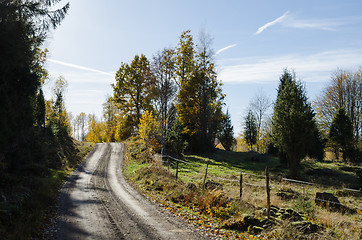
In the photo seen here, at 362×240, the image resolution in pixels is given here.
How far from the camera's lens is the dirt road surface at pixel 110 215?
790 centimetres

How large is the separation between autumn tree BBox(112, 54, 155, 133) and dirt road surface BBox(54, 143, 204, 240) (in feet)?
78.1

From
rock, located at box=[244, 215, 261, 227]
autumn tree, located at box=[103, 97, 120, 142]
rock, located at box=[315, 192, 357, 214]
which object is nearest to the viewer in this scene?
rock, located at box=[244, 215, 261, 227]

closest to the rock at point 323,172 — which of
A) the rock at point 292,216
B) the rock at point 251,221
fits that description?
the rock at point 292,216

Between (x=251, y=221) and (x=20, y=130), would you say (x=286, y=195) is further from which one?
(x=20, y=130)

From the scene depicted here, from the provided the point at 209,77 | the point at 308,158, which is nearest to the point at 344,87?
the point at 308,158

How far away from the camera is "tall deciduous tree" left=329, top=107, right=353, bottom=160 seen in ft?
96.8

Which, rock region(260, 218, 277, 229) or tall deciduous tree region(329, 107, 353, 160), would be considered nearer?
rock region(260, 218, 277, 229)

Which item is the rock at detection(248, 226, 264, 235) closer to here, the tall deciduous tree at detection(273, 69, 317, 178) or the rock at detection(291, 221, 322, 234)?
the rock at detection(291, 221, 322, 234)

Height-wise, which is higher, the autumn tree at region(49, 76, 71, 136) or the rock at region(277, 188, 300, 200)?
the autumn tree at region(49, 76, 71, 136)

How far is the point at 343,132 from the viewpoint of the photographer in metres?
29.7

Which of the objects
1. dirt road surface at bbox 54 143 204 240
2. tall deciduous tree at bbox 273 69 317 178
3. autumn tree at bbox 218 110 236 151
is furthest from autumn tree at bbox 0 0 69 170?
autumn tree at bbox 218 110 236 151

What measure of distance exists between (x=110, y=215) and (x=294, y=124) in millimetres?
17561

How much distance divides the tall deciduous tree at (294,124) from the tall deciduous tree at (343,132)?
1343cm

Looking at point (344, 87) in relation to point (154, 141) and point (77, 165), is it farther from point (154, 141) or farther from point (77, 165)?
point (77, 165)
